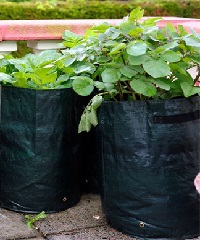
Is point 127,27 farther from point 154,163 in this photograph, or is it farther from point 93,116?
point 154,163

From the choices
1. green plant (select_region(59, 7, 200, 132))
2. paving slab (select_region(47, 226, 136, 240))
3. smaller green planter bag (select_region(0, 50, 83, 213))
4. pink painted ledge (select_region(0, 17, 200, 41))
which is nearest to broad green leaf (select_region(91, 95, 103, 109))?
green plant (select_region(59, 7, 200, 132))

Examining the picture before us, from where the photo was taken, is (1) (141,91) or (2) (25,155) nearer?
(1) (141,91)

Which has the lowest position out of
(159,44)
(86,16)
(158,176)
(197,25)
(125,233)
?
(125,233)

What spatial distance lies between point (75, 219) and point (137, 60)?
964 millimetres

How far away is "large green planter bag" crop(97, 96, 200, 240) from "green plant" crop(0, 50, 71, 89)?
366mm

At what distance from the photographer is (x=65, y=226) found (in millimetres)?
3098

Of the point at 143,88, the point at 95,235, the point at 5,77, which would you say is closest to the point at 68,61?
the point at 5,77

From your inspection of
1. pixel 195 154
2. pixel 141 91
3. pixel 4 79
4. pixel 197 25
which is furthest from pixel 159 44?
pixel 197 25

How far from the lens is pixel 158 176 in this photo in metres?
2.81

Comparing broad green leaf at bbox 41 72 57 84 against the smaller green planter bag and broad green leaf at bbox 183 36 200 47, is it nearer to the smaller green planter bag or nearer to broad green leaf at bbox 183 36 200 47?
the smaller green planter bag

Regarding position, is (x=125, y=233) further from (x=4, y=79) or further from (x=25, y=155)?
(x=4, y=79)

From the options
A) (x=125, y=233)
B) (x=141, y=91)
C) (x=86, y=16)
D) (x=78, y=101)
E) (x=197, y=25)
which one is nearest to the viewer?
(x=141, y=91)

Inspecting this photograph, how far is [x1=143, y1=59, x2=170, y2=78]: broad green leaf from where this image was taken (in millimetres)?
2680

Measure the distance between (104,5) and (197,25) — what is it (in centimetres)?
396
